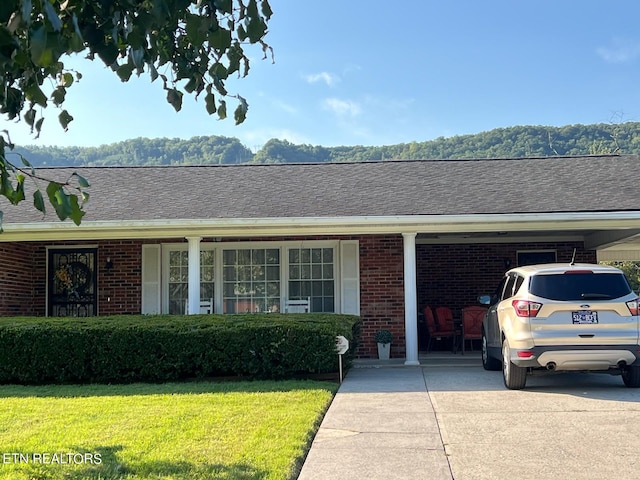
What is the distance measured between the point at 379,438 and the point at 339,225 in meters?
6.15

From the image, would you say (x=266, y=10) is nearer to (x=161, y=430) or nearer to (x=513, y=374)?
(x=161, y=430)

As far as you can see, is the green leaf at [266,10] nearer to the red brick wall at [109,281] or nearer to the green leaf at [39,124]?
the green leaf at [39,124]

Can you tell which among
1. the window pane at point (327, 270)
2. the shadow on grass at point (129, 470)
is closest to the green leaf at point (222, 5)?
the shadow on grass at point (129, 470)

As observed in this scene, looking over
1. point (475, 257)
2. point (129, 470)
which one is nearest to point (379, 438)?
point (129, 470)

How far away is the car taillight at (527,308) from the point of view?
859 cm

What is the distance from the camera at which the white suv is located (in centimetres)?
850

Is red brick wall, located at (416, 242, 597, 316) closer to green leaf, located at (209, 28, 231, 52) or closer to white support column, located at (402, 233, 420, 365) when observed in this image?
white support column, located at (402, 233, 420, 365)

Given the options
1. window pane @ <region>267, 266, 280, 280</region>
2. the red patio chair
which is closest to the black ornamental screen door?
window pane @ <region>267, 266, 280, 280</region>

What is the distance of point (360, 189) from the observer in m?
14.2

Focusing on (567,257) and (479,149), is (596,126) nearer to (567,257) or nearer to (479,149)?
(479,149)


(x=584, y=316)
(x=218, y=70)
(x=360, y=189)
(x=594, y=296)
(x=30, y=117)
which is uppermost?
(x=360, y=189)

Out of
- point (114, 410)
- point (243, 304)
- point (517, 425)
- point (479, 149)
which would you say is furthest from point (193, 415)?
point (479, 149)

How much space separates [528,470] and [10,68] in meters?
4.60

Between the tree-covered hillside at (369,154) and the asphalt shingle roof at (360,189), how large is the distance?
21.2 meters
